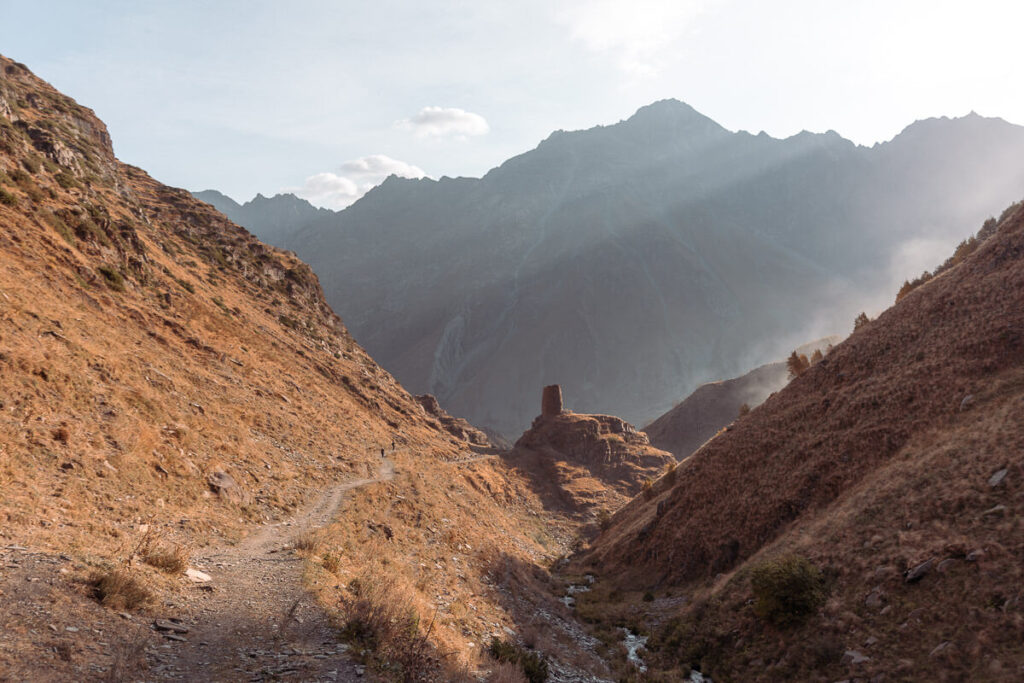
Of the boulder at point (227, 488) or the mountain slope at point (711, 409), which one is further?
the mountain slope at point (711, 409)

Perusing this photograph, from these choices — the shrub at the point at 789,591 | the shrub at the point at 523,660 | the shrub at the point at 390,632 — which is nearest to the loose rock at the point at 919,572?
the shrub at the point at 789,591

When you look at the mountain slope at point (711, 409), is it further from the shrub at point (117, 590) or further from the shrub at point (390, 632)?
the shrub at point (117, 590)

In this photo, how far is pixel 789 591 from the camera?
699 inches

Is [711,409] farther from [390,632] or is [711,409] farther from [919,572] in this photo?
[390,632]

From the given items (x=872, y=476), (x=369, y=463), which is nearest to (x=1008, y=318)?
(x=872, y=476)

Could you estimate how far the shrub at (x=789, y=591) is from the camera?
17.2 m

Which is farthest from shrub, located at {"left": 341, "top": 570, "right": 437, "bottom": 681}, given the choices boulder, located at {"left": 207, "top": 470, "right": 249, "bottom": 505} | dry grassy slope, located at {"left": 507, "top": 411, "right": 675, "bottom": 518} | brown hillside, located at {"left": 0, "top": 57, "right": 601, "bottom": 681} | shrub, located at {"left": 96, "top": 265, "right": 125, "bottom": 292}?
dry grassy slope, located at {"left": 507, "top": 411, "right": 675, "bottom": 518}

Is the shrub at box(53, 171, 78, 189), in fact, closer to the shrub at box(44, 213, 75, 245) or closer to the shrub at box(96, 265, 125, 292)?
the shrub at box(44, 213, 75, 245)

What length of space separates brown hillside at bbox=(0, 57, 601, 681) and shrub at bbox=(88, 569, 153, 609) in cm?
3

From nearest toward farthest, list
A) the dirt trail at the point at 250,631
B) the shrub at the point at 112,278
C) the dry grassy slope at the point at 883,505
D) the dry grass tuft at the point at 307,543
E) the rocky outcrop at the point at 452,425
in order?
the dirt trail at the point at 250,631
the dry grass tuft at the point at 307,543
the dry grassy slope at the point at 883,505
the shrub at the point at 112,278
the rocky outcrop at the point at 452,425

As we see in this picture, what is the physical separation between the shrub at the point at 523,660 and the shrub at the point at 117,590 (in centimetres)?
818

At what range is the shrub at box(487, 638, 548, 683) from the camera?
42.2 ft

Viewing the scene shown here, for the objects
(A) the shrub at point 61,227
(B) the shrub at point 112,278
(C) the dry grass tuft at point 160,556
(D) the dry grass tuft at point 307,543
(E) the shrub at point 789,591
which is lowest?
(E) the shrub at point 789,591

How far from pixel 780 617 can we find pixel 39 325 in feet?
88.4
